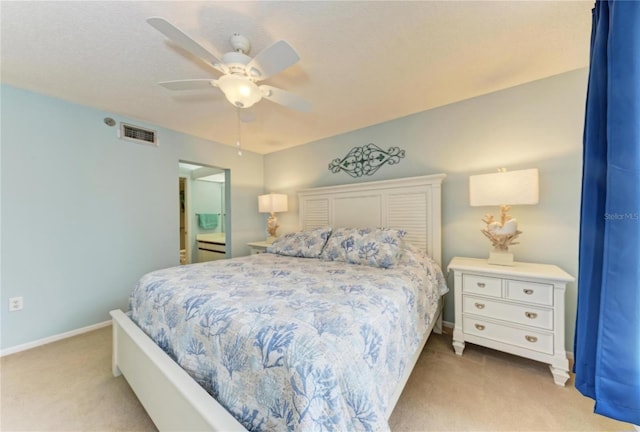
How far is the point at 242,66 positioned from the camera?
4.75 ft

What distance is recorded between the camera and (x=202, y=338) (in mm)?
1091

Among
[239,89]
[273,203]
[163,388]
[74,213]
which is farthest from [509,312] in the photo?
[74,213]

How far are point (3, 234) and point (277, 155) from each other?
10.3ft

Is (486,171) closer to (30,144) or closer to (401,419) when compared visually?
(401,419)

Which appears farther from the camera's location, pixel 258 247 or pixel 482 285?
pixel 258 247

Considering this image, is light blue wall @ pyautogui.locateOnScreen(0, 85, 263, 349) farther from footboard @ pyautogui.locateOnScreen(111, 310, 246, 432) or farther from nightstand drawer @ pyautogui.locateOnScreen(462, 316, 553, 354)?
nightstand drawer @ pyautogui.locateOnScreen(462, 316, 553, 354)

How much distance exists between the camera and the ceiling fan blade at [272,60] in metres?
1.25

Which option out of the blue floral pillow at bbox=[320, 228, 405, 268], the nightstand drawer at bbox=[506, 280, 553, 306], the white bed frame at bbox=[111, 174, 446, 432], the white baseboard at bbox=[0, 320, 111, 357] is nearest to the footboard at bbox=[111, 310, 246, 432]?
the white bed frame at bbox=[111, 174, 446, 432]

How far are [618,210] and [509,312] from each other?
128 cm

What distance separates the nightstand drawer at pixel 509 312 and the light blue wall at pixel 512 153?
52 cm

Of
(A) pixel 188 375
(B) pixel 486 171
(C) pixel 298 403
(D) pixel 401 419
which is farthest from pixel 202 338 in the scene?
(B) pixel 486 171

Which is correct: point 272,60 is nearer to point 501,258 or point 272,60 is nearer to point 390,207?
point 390,207

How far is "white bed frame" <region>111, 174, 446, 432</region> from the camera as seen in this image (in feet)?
3.18

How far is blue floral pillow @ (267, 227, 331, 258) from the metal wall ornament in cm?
98
